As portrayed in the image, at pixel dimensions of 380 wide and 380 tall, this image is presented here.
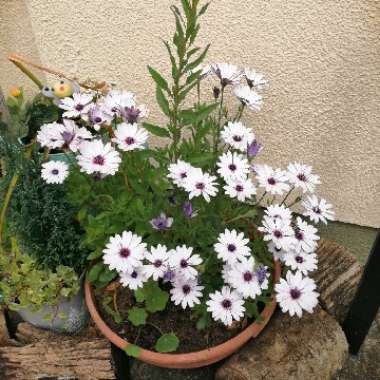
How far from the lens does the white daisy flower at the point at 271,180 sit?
1.24 metres

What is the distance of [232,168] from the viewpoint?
1228 millimetres

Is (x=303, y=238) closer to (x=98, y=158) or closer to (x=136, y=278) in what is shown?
(x=136, y=278)

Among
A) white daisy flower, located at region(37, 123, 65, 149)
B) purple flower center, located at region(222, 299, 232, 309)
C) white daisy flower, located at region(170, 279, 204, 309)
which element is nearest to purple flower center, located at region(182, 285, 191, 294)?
white daisy flower, located at region(170, 279, 204, 309)

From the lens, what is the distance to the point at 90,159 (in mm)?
1153

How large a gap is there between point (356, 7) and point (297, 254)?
88cm

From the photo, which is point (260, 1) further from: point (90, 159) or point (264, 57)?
point (90, 159)

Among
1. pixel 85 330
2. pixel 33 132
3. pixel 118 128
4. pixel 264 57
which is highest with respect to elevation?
pixel 264 57

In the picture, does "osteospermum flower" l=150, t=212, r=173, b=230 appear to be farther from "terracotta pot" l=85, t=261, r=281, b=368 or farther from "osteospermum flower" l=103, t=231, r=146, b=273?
"terracotta pot" l=85, t=261, r=281, b=368

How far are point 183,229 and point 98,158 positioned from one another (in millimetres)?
332

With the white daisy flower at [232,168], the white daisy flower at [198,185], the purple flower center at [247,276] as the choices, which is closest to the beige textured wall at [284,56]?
the white daisy flower at [232,168]

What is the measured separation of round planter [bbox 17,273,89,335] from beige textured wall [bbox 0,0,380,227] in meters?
0.90

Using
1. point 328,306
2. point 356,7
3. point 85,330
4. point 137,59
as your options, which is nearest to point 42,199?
point 85,330

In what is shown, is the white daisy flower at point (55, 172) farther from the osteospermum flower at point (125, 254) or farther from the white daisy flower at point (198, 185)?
the white daisy flower at point (198, 185)

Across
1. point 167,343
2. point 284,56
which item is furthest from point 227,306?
point 284,56
